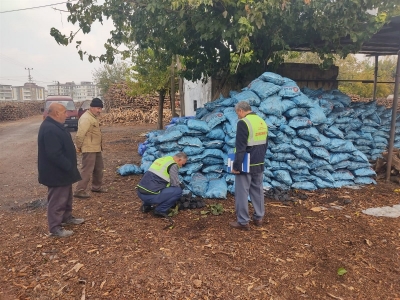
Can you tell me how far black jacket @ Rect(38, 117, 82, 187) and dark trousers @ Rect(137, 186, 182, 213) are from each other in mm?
1192

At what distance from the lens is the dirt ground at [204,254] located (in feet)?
11.1

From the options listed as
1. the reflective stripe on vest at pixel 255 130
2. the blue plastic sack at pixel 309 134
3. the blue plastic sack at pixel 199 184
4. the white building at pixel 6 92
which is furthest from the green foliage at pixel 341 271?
the white building at pixel 6 92

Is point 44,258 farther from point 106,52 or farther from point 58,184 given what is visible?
point 106,52

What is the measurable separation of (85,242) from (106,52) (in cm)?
492

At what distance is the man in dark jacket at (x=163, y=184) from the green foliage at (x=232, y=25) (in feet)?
7.21

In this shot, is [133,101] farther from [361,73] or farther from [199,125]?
[199,125]

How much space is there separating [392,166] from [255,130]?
4.13m

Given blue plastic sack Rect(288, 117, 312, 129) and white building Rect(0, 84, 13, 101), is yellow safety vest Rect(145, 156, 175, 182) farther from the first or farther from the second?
white building Rect(0, 84, 13, 101)

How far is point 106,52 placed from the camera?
25.7 ft

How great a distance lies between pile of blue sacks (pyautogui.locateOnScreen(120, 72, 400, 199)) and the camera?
6.19m

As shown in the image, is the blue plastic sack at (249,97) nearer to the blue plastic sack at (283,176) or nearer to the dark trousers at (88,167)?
the blue plastic sack at (283,176)

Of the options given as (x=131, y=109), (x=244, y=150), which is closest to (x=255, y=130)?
(x=244, y=150)

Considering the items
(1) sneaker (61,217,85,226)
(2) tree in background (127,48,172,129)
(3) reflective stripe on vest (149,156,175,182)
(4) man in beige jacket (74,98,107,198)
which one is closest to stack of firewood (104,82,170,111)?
(2) tree in background (127,48,172,129)

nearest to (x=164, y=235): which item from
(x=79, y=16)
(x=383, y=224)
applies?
(x=383, y=224)
